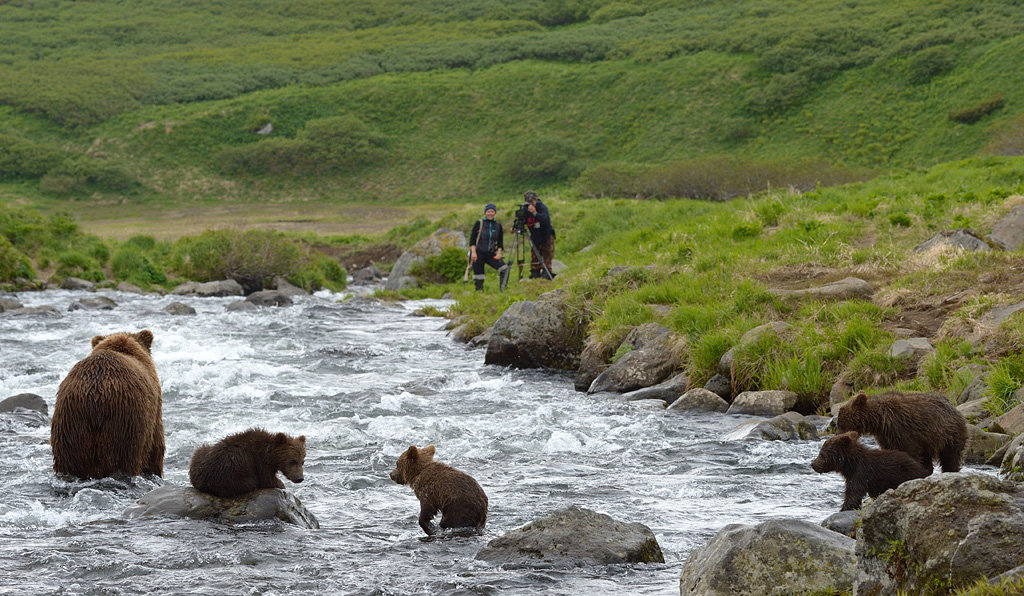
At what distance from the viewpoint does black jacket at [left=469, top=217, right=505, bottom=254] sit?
821 inches

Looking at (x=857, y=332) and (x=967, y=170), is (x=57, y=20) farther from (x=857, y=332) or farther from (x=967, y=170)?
(x=857, y=332)

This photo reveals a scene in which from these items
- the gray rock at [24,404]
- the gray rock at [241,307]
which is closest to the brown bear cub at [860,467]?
the gray rock at [24,404]

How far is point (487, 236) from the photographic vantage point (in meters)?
20.9

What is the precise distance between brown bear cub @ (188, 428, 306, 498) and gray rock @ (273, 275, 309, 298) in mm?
18985

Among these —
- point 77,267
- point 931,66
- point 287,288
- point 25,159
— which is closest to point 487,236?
point 287,288

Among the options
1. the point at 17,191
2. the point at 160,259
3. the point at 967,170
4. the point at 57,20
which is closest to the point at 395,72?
the point at 17,191

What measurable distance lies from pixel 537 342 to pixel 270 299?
1146 cm

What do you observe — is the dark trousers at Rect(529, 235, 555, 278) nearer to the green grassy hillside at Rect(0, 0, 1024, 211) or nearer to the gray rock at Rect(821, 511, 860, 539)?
the gray rock at Rect(821, 511, 860, 539)

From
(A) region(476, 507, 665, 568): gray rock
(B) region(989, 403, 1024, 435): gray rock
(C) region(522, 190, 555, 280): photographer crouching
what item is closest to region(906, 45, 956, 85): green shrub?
(C) region(522, 190, 555, 280): photographer crouching

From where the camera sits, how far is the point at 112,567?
5809 millimetres

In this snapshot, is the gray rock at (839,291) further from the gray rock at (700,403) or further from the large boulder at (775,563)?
the large boulder at (775,563)

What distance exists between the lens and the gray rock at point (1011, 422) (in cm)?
790

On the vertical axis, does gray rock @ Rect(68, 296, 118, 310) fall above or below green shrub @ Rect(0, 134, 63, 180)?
below

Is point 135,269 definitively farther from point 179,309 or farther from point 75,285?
point 179,309
